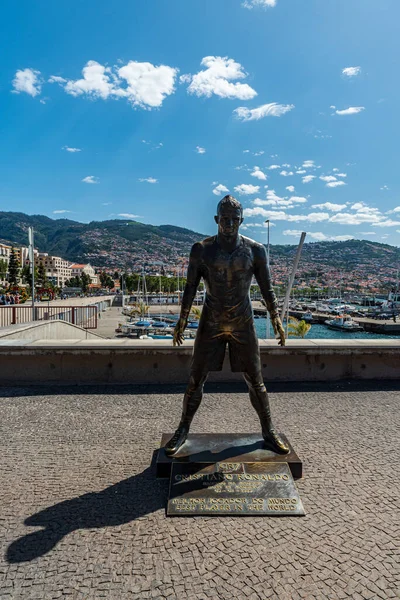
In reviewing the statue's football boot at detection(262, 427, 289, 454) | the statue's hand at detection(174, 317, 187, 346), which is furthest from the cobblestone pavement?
the statue's hand at detection(174, 317, 187, 346)

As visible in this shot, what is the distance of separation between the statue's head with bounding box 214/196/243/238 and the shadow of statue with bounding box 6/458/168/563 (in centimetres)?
256

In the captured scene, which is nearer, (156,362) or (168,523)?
(168,523)

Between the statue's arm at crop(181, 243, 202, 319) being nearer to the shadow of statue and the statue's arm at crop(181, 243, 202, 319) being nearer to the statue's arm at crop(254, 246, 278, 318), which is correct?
the statue's arm at crop(254, 246, 278, 318)

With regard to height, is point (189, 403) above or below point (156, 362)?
above

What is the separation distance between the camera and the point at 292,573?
2.38m

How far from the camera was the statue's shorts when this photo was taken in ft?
12.2

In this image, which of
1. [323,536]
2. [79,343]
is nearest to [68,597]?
[323,536]

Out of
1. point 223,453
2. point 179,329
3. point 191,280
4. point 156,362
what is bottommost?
point 223,453

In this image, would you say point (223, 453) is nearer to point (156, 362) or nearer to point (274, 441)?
point (274, 441)

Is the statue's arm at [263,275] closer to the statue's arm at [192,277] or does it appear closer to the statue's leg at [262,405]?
the statue's arm at [192,277]

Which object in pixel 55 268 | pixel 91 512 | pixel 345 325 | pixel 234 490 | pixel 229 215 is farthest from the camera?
pixel 55 268

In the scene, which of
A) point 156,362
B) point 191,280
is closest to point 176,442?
point 191,280

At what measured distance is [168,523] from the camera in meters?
2.91

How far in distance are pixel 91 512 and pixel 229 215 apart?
291cm
